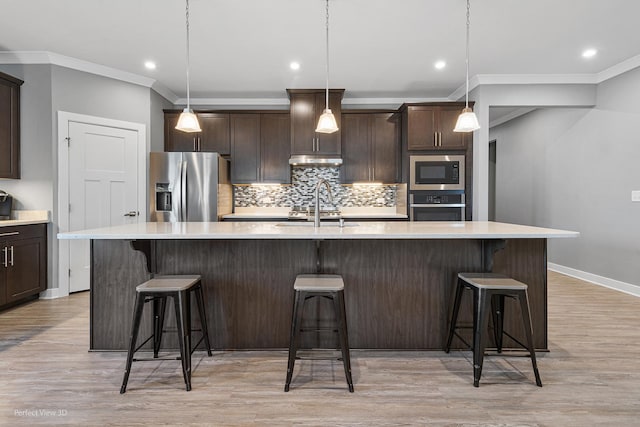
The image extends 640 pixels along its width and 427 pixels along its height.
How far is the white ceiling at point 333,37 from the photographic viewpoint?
116 inches

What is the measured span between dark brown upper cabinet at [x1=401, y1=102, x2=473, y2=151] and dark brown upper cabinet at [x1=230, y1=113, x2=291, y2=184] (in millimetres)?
1693

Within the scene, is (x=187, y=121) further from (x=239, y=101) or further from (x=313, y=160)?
(x=239, y=101)

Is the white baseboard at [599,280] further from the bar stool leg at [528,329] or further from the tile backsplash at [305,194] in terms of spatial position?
the bar stool leg at [528,329]

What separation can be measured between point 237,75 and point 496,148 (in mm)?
5251

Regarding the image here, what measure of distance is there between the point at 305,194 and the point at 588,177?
3802 millimetres

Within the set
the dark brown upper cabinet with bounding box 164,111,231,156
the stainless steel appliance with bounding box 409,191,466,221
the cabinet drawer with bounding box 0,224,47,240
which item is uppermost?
the dark brown upper cabinet with bounding box 164,111,231,156

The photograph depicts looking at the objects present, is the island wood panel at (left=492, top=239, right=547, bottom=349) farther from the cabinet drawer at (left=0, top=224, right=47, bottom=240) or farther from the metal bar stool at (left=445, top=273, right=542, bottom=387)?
the cabinet drawer at (left=0, top=224, right=47, bottom=240)

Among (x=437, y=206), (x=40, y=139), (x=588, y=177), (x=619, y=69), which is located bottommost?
(x=437, y=206)

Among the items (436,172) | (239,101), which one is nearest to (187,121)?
(239,101)

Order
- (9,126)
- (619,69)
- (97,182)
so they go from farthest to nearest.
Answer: (97,182) < (619,69) < (9,126)

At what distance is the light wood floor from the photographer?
5.86 ft

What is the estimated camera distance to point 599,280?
15.1ft

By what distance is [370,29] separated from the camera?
10.8ft

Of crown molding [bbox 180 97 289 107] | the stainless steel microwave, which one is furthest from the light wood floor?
crown molding [bbox 180 97 289 107]
